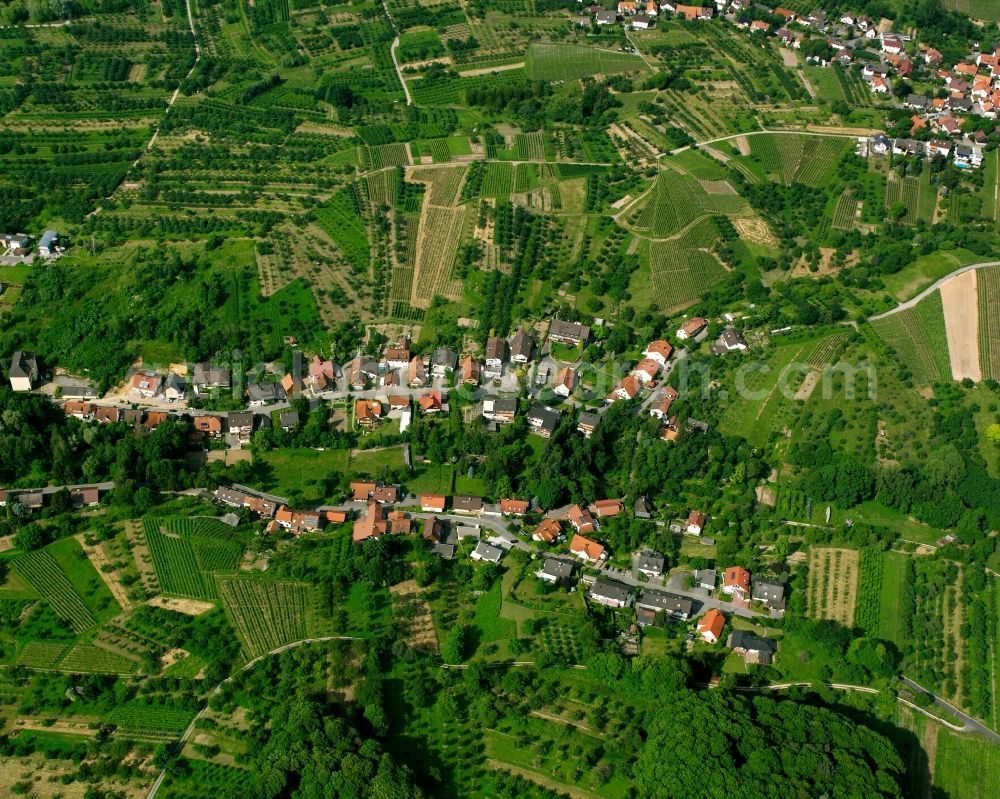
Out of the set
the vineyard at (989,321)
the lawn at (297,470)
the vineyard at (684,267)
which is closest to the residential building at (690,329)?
the vineyard at (684,267)

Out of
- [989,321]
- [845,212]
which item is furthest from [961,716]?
[845,212]

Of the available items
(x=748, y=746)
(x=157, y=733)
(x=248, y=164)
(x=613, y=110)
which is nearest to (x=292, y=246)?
(x=248, y=164)

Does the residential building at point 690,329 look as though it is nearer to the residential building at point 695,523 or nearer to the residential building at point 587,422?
the residential building at point 587,422

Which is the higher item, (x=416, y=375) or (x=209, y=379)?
(x=416, y=375)

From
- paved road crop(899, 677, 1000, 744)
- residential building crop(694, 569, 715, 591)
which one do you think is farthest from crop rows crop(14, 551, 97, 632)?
paved road crop(899, 677, 1000, 744)

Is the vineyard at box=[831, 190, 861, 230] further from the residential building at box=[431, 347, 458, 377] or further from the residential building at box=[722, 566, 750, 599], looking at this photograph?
the residential building at box=[722, 566, 750, 599]

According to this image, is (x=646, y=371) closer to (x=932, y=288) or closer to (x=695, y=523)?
(x=695, y=523)
